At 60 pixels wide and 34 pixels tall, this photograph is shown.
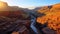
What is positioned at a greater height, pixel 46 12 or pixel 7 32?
pixel 46 12

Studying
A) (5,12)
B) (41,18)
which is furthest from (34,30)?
(5,12)

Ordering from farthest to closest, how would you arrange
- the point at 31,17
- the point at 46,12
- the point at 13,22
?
the point at 31,17 < the point at 46,12 < the point at 13,22

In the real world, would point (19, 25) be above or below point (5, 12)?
below

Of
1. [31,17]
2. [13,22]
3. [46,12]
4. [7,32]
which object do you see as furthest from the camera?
[31,17]

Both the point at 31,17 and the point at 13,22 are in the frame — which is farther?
the point at 31,17

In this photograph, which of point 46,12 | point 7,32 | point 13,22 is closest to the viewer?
point 7,32

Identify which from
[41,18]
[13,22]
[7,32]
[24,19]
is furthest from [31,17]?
[7,32]

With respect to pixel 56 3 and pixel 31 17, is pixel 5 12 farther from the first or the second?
pixel 56 3

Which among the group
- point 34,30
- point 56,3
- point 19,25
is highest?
point 56,3

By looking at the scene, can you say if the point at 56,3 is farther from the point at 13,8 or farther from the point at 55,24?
the point at 13,8
